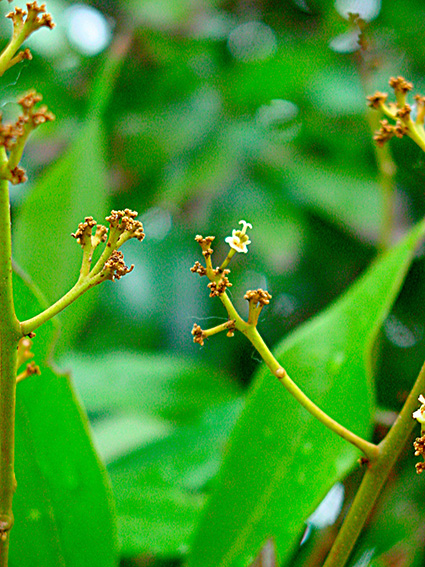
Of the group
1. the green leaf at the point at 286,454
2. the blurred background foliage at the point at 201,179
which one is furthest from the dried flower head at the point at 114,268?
the blurred background foliage at the point at 201,179

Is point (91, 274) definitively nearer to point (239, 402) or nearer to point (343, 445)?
point (343, 445)

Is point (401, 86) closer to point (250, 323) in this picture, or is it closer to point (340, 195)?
point (250, 323)

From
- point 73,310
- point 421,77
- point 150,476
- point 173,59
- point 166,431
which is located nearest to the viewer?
point 150,476

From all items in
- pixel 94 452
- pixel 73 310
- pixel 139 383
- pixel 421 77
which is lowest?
pixel 139 383

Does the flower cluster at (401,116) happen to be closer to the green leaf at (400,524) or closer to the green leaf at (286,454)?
the green leaf at (286,454)

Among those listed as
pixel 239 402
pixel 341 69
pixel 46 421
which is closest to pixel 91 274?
pixel 46 421

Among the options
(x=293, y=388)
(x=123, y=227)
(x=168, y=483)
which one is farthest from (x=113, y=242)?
(x=168, y=483)

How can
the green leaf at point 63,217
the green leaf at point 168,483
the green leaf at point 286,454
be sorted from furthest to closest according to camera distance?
the green leaf at point 63,217, the green leaf at point 168,483, the green leaf at point 286,454
